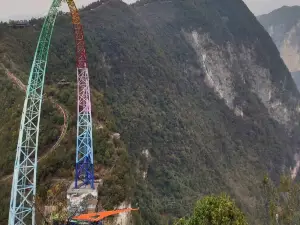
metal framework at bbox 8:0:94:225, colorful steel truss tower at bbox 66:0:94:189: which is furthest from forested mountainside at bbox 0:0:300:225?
metal framework at bbox 8:0:94:225

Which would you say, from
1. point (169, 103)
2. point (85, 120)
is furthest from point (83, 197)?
point (169, 103)

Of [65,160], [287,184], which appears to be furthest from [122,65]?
[287,184]

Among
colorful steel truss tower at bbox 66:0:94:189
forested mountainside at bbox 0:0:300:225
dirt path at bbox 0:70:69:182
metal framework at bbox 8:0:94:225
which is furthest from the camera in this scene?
forested mountainside at bbox 0:0:300:225

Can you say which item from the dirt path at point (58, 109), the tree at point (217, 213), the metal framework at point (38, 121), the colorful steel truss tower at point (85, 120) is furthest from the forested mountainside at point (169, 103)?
the tree at point (217, 213)

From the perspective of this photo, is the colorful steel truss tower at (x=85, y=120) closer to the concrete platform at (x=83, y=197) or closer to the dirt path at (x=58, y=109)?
the concrete platform at (x=83, y=197)

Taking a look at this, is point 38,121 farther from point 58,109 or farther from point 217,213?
point 58,109

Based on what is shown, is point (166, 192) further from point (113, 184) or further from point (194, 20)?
point (194, 20)

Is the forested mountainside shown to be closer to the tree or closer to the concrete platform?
the concrete platform

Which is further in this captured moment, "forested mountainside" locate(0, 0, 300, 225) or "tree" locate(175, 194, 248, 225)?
"forested mountainside" locate(0, 0, 300, 225)
